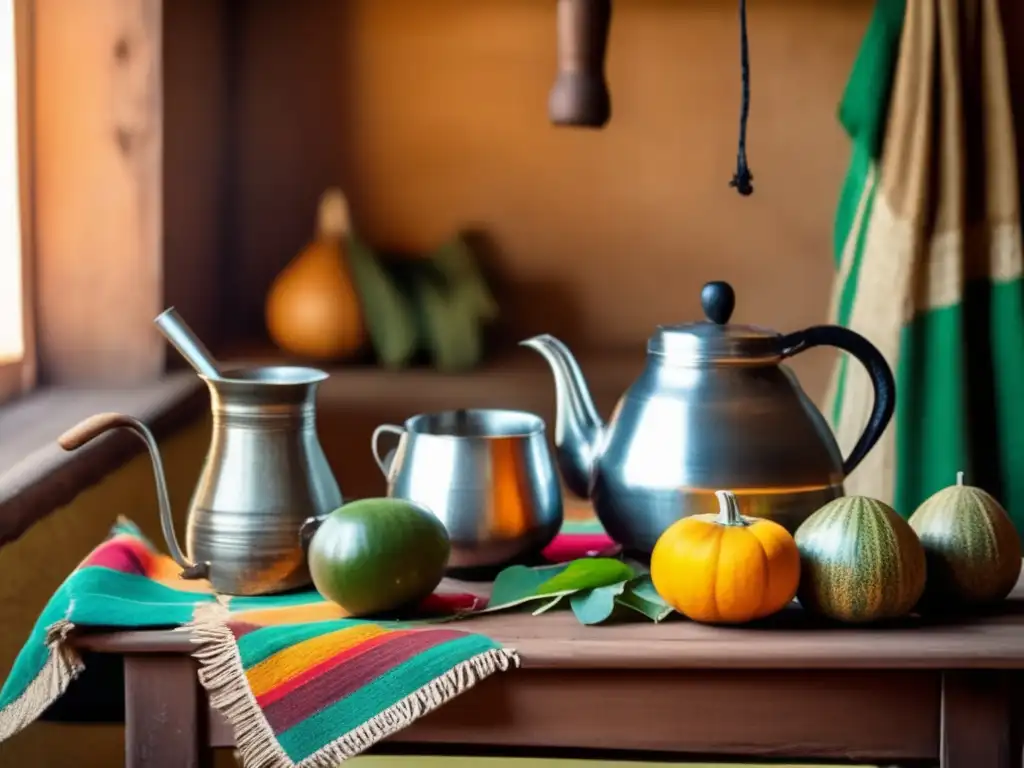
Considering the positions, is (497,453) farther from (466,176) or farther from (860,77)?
(466,176)

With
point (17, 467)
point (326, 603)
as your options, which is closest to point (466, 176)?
point (17, 467)

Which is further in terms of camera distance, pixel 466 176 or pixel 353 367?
pixel 466 176

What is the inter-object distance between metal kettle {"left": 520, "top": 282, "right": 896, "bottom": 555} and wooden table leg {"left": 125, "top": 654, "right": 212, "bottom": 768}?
1.13ft

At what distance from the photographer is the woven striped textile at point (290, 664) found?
74 cm

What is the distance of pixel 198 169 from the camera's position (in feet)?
5.80

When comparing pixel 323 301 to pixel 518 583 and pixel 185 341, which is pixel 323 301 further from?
pixel 518 583

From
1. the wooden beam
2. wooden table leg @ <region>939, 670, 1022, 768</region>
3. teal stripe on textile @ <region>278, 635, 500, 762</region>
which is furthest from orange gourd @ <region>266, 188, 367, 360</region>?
wooden table leg @ <region>939, 670, 1022, 768</region>

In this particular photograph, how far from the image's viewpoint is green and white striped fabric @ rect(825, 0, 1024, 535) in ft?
5.15

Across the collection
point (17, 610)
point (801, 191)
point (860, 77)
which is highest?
point (860, 77)

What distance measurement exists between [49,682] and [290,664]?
0.54 ft

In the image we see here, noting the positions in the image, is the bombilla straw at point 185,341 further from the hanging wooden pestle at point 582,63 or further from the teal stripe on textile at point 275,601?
the hanging wooden pestle at point 582,63

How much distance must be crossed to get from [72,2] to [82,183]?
0.22 meters

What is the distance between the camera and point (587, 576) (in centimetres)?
86

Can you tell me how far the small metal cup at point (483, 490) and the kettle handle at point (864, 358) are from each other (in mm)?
212
